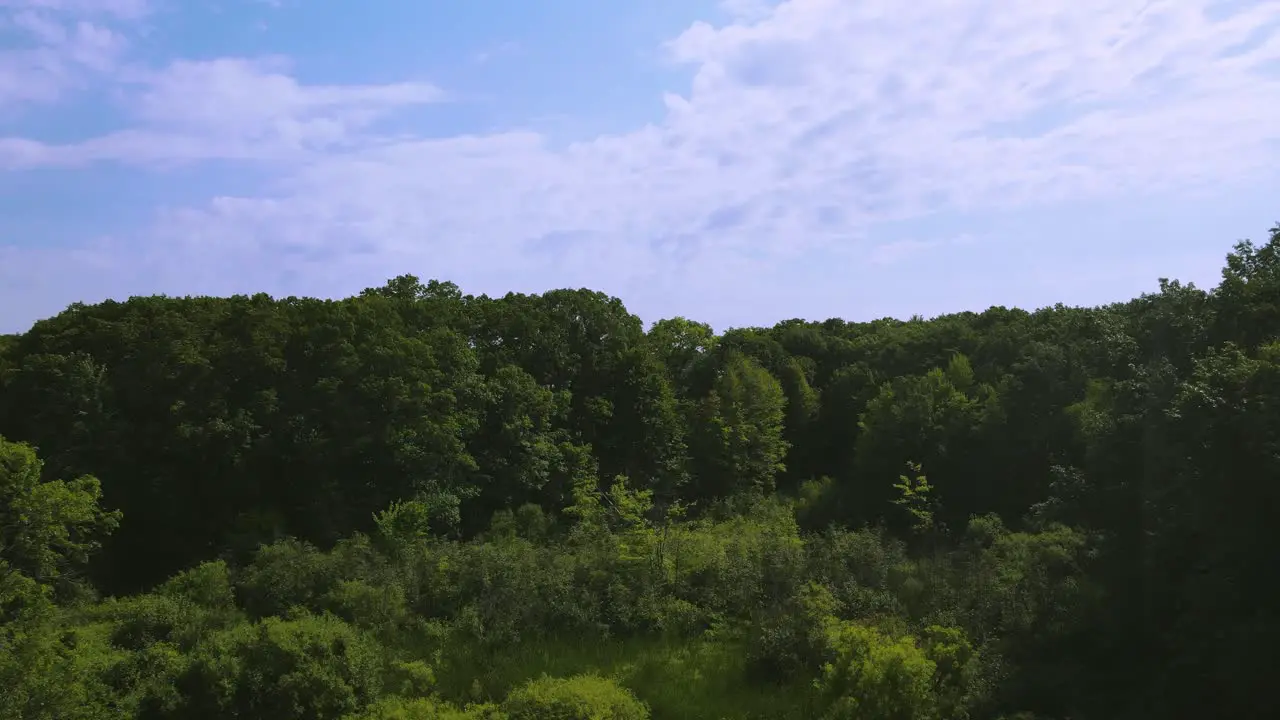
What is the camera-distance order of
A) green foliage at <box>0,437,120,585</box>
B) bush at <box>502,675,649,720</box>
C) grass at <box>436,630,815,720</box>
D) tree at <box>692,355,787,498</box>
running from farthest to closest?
tree at <box>692,355,787,498</box>, grass at <box>436,630,815,720</box>, green foliage at <box>0,437,120,585</box>, bush at <box>502,675,649,720</box>

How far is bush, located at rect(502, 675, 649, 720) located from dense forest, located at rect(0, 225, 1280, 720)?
70 mm

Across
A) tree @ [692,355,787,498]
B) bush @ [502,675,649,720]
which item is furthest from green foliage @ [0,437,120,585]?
tree @ [692,355,787,498]

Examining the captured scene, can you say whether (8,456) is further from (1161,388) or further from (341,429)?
(1161,388)

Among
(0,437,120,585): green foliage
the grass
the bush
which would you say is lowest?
the grass

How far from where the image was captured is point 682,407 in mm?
40281

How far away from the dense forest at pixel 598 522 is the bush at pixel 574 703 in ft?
0.23

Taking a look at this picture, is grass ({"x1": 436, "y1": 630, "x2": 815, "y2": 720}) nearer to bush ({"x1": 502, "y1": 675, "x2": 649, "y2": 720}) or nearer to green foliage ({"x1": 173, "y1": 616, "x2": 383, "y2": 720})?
green foliage ({"x1": 173, "y1": 616, "x2": 383, "y2": 720})

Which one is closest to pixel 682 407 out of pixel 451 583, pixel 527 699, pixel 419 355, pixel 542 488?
pixel 542 488

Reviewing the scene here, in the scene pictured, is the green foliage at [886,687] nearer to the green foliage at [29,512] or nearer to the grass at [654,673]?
the grass at [654,673]

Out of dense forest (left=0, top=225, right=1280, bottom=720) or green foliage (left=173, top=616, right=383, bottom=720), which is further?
green foliage (left=173, top=616, right=383, bottom=720)

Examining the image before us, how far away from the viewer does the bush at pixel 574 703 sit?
47.8 ft

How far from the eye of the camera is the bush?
14555mm

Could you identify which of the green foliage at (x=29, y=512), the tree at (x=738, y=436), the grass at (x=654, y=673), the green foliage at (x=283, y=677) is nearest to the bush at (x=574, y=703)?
the grass at (x=654, y=673)

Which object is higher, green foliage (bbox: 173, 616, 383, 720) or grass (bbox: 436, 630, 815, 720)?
green foliage (bbox: 173, 616, 383, 720)
